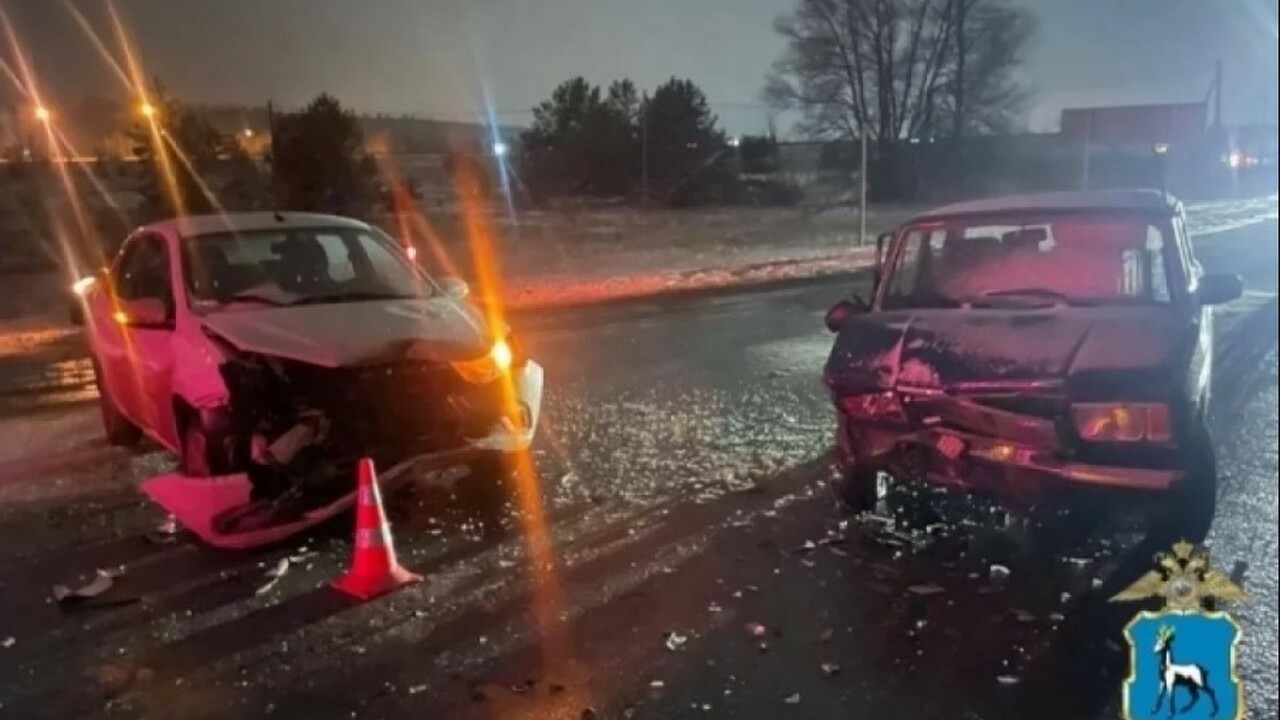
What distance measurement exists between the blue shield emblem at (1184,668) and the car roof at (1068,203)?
3.14 m

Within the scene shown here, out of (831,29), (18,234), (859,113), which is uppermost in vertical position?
(831,29)

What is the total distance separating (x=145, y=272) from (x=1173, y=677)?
6029 mm

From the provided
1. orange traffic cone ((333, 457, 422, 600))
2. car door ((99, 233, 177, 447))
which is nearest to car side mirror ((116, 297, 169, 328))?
car door ((99, 233, 177, 447))

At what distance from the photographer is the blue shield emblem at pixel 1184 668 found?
257 cm

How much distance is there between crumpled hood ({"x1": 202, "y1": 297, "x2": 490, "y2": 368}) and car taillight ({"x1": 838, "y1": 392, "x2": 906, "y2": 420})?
78.6 inches

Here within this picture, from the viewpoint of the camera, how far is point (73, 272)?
11422 millimetres

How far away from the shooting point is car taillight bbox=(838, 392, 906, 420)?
4.77 m

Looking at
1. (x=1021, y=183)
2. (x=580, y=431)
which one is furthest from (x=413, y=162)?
(x=1021, y=183)

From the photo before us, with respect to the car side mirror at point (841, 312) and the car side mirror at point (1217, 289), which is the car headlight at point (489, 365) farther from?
the car side mirror at point (1217, 289)

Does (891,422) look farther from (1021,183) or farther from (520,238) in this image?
(520,238)

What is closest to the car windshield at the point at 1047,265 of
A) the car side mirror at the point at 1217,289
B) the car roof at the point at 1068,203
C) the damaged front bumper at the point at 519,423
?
the car roof at the point at 1068,203

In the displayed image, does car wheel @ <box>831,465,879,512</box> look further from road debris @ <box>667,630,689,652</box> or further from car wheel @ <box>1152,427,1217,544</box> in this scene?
road debris @ <box>667,630,689,652</box>

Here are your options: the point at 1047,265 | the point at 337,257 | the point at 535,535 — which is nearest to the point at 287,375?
the point at 535,535

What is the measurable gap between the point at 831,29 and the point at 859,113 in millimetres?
581
